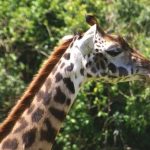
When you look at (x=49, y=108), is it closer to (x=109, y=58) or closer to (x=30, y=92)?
(x=30, y=92)

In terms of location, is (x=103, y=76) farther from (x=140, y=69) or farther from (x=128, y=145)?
(x=128, y=145)

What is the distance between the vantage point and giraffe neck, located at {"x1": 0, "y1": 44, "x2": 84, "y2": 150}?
4805 mm

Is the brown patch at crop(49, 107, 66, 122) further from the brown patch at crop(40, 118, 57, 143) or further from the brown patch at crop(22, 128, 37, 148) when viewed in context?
the brown patch at crop(22, 128, 37, 148)

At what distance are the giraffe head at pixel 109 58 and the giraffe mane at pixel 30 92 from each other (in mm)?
149

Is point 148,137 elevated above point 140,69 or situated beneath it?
situated beneath

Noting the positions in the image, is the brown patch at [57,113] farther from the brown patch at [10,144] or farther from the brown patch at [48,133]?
the brown patch at [10,144]

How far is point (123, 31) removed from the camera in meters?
8.72

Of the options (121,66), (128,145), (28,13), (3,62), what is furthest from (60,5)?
(121,66)

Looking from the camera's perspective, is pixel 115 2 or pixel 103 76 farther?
pixel 115 2

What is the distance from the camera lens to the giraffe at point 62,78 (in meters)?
4.82

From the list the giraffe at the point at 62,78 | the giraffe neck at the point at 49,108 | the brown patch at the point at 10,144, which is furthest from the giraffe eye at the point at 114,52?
the brown patch at the point at 10,144

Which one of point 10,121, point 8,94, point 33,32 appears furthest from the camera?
point 33,32

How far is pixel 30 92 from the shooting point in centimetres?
491

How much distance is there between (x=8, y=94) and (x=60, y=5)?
142 centimetres
